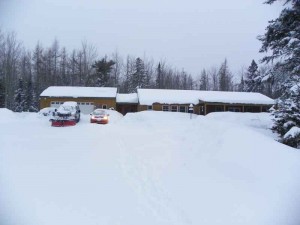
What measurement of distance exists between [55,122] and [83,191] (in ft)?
51.1

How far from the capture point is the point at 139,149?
12.2 m

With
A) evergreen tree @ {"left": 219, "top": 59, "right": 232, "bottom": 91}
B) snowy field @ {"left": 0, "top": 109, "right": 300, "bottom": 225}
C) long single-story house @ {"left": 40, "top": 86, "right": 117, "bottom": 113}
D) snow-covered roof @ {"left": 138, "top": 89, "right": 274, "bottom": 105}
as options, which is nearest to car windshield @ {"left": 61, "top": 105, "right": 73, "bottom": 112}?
snowy field @ {"left": 0, "top": 109, "right": 300, "bottom": 225}

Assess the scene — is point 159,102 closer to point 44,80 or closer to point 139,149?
point 139,149

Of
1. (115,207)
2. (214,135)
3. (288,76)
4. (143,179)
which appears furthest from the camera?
(288,76)

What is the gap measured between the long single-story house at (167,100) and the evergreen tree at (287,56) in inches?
945

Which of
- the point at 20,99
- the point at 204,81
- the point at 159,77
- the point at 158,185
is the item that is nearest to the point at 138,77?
the point at 159,77

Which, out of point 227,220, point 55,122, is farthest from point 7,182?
point 55,122

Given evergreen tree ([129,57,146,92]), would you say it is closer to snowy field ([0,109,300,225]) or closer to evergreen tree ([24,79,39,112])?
evergreen tree ([24,79,39,112])

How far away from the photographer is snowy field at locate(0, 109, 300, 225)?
5.73 m

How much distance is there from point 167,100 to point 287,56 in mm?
26951

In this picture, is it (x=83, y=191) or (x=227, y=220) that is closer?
(x=227, y=220)

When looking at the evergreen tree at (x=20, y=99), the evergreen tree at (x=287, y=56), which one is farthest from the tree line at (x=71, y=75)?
the evergreen tree at (x=287, y=56)

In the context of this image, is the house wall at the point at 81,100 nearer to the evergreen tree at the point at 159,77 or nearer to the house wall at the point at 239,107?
the house wall at the point at 239,107

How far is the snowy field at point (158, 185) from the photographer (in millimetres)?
5727
